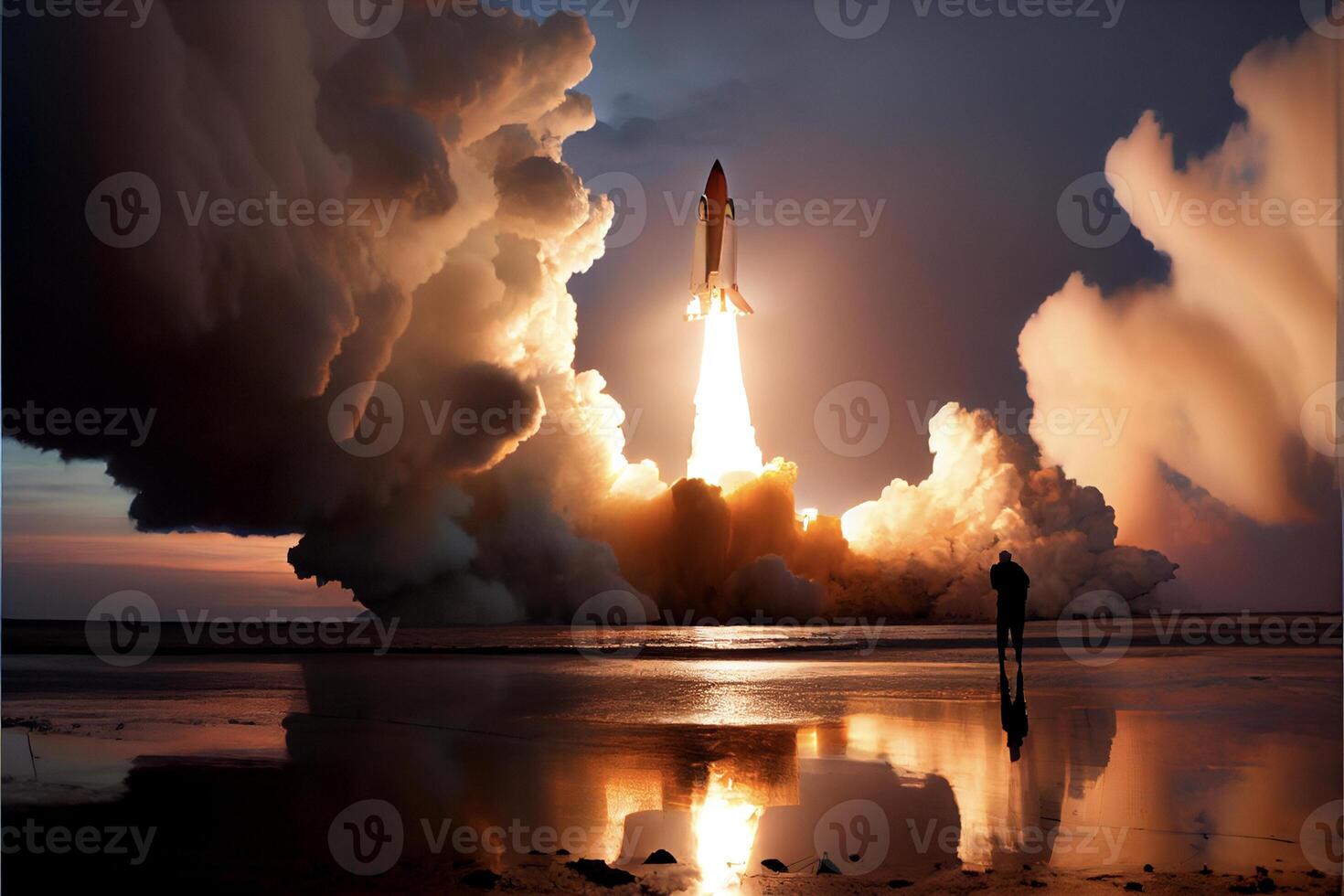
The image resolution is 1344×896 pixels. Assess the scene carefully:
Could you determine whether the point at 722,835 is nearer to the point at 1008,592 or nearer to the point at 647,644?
the point at 1008,592

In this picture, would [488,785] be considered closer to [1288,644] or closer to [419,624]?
[1288,644]

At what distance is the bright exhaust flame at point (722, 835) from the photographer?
26.5ft

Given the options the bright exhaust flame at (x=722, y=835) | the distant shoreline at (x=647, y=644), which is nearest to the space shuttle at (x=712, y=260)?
the distant shoreline at (x=647, y=644)

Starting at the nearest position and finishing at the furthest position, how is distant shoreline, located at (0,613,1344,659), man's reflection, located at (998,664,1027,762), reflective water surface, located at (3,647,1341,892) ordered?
reflective water surface, located at (3,647,1341,892), man's reflection, located at (998,664,1027,762), distant shoreline, located at (0,613,1344,659)

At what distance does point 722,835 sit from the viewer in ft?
30.6

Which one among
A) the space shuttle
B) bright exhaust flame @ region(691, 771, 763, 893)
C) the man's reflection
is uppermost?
the space shuttle

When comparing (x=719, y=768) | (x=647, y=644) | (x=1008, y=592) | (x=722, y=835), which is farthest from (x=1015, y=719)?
(x=647, y=644)

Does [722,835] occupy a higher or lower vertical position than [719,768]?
lower

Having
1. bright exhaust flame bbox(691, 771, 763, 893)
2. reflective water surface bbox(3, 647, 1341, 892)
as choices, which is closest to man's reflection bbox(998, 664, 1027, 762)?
reflective water surface bbox(3, 647, 1341, 892)

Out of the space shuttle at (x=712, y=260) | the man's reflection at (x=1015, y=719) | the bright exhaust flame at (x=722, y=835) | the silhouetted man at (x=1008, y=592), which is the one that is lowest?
the bright exhaust flame at (x=722, y=835)

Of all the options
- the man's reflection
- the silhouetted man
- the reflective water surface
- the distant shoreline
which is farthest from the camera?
the distant shoreline

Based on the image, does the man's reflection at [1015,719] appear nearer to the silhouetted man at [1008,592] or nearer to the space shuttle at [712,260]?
the silhouetted man at [1008,592]

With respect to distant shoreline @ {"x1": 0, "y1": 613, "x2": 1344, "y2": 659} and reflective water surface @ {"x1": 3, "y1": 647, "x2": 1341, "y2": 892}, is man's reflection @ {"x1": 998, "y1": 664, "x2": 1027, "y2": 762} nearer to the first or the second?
reflective water surface @ {"x1": 3, "y1": 647, "x2": 1341, "y2": 892}

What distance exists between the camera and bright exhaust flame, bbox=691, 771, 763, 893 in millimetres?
8068
